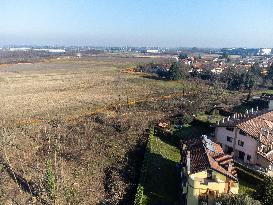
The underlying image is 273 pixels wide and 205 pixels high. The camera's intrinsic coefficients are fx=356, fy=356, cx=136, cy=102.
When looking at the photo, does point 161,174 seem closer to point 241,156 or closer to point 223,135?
point 241,156

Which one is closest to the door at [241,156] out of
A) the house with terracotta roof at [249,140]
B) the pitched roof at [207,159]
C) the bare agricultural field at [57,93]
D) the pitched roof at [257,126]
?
the house with terracotta roof at [249,140]

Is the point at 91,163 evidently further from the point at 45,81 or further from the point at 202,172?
the point at 45,81

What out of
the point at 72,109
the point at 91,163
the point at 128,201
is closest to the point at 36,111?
the point at 72,109

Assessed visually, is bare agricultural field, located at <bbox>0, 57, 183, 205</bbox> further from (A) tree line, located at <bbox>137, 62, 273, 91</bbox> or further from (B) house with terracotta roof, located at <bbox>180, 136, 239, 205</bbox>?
(A) tree line, located at <bbox>137, 62, 273, 91</bbox>

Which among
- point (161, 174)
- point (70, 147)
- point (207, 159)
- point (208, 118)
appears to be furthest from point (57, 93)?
point (207, 159)

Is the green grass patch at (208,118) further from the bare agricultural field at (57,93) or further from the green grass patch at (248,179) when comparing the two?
the bare agricultural field at (57,93)

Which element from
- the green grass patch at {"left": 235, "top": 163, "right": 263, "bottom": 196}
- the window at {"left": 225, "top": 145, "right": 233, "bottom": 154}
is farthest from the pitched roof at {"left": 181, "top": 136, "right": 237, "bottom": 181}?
the window at {"left": 225, "top": 145, "right": 233, "bottom": 154}

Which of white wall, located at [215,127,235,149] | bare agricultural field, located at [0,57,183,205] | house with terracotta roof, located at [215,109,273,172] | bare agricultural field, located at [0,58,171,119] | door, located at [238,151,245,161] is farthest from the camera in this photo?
bare agricultural field, located at [0,58,171,119]
